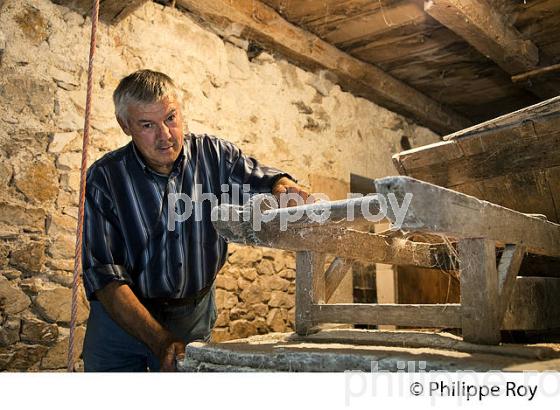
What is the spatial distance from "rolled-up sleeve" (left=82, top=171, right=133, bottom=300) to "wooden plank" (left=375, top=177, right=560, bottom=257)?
1.21 metres

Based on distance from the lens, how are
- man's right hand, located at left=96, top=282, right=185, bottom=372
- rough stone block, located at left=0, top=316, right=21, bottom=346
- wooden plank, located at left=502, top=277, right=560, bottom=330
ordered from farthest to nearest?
rough stone block, located at left=0, top=316, right=21, bottom=346 → wooden plank, located at left=502, top=277, right=560, bottom=330 → man's right hand, located at left=96, top=282, right=185, bottom=372

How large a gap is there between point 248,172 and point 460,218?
1.20 metres

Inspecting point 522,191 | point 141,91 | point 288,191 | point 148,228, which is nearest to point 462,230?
point 288,191

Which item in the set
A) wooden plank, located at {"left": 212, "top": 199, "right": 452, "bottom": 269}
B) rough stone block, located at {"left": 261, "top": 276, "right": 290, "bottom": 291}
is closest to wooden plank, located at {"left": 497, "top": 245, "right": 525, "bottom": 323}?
wooden plank, located at {"left": 212, "top": 199, "right": 452, "bottom": 269}

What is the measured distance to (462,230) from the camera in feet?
4.53

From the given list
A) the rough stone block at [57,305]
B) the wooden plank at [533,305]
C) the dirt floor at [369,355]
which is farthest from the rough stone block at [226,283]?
the wooden plank at [533,305]

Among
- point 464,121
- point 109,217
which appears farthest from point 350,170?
point 109,217

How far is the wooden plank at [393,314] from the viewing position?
1.61m

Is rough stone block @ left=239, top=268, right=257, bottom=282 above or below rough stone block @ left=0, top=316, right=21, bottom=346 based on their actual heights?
above

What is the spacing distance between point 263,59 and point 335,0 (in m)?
0.75

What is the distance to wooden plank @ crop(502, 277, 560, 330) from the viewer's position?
6.36ft

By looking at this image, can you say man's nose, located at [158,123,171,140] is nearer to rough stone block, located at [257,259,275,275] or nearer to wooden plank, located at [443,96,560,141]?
wooden plank, located at [443,96,560,141]

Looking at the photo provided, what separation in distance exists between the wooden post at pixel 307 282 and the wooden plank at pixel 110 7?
1.98 meters
